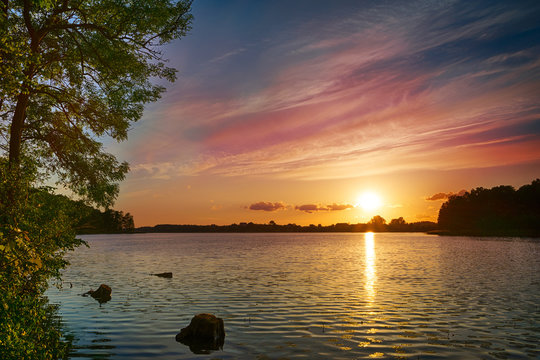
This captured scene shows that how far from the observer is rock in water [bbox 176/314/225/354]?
17.7 metres

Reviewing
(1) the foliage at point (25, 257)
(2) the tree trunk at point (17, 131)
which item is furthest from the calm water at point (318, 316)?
(2) the tree trunk at point (17, 131)

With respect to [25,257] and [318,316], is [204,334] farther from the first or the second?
[25,257]

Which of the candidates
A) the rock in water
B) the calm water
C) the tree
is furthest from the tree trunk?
the rock in water

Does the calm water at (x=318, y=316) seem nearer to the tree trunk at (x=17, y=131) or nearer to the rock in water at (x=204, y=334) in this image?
the rock in water at (x=204, y=334)

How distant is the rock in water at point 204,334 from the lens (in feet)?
57.9

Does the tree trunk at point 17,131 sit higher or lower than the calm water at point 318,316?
higher

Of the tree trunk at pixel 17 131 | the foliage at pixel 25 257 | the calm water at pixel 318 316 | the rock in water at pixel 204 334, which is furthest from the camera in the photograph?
the tree trunk at pixel 17 131

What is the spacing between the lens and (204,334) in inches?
702

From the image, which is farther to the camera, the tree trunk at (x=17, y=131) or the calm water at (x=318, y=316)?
the tree trunk at (x=17, y=131)

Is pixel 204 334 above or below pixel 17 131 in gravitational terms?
below

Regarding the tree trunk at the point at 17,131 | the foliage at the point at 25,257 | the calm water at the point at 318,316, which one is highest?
the tree trunk at the point at 17,131

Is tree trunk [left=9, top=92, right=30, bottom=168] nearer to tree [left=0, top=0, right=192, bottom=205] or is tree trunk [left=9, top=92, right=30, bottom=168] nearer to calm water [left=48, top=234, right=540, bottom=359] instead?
tree [left=0, top=0, right=192, bottom=205]

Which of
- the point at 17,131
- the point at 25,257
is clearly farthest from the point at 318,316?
the point at 17,131

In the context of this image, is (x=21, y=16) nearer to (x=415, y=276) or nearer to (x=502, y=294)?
(x=502, y=294)
